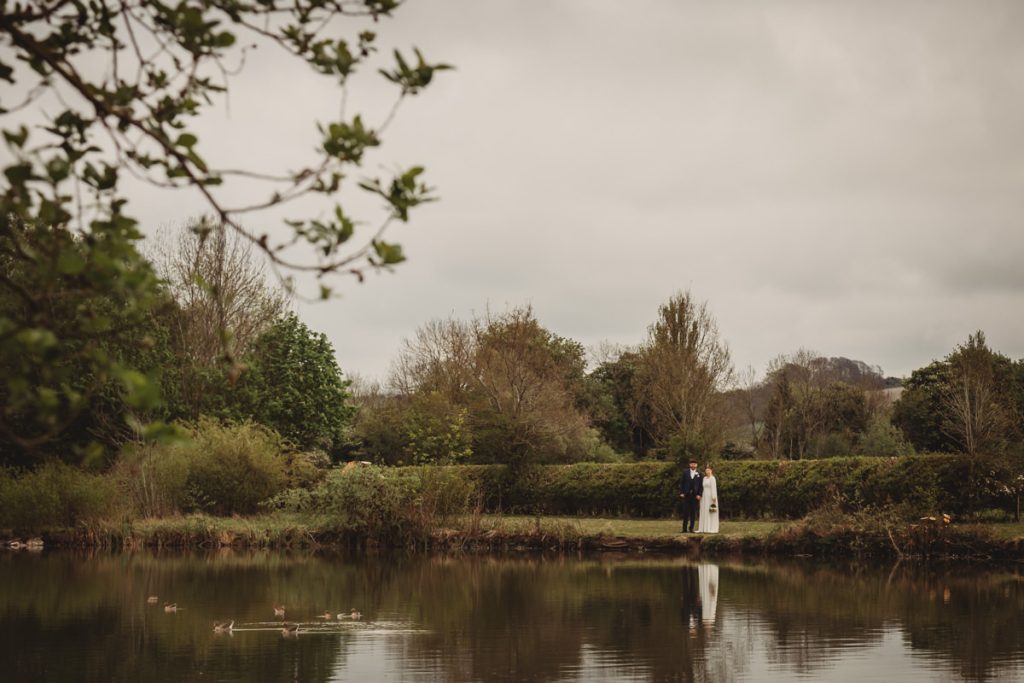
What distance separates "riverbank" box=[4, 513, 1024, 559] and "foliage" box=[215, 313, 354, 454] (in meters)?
10.2

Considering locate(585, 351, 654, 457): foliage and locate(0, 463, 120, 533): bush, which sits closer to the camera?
locate(0, 463, 120, 533): bush

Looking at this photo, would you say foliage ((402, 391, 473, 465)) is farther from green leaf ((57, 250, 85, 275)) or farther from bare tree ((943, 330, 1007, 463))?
green leaf ((57, 250, 85, 275))

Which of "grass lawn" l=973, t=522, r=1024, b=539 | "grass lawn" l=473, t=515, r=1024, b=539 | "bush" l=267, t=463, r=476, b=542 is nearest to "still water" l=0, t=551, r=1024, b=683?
"grass lawn" l=973, t=522, r=1024, b=539

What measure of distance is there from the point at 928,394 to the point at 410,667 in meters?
35.9

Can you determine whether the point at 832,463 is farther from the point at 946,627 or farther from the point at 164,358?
the point at 164,358

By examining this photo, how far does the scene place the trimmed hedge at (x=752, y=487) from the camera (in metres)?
25.6

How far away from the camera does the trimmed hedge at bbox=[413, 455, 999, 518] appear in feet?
84.0

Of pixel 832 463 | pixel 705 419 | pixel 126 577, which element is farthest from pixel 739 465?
pixel 126 577

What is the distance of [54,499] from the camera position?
29.5 m

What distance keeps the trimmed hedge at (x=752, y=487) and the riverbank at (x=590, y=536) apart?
677mm

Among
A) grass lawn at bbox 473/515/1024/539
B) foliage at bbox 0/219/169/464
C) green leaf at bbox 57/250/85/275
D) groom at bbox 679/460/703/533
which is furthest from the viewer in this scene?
groom at bbox 679/460/703/533

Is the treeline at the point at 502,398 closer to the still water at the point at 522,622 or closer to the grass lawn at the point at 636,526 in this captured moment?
the grass lawn at the point at 636,526

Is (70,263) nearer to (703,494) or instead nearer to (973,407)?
(703,494)

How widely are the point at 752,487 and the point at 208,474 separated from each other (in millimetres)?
14659
